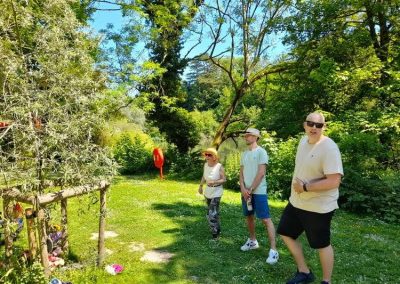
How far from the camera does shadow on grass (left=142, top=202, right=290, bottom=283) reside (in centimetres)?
545

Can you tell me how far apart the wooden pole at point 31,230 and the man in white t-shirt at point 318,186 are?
10.2 ft

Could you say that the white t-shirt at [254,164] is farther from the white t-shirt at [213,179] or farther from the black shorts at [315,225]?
the black shorts at [315,225]

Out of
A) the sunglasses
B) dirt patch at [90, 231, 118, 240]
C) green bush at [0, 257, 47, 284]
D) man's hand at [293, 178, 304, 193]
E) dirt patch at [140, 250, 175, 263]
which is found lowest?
dirt patch at [140, 250, 175, 263]

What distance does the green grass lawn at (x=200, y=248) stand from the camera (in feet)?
18.0

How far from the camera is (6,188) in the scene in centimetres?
438

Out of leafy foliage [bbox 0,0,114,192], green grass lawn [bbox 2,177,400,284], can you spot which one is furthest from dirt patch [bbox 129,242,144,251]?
leafy foliage [bbox 0,0,114,192]

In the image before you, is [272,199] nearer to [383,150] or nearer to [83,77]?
[383,150]

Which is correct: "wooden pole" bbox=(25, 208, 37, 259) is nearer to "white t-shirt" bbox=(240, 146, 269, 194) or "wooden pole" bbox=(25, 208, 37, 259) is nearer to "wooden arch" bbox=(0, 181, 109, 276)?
"wooden arch" bbox=(0, 181, 109, 276)

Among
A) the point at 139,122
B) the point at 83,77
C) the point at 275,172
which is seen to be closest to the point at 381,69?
the point at 275,172

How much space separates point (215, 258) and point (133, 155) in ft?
55.7

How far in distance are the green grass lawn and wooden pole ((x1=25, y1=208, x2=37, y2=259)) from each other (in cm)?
55

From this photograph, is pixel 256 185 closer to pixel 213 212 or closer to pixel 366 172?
pixel 213 212

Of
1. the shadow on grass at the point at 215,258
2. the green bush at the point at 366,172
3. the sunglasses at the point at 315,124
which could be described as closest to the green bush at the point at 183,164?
the green bush at the point at 366,172

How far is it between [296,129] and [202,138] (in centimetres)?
750
